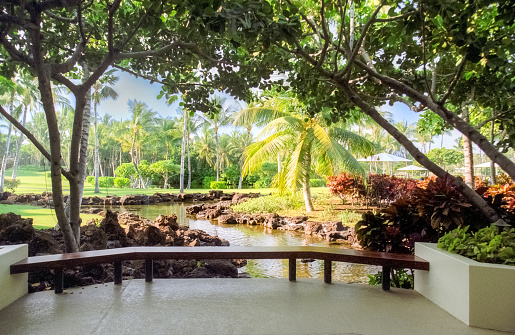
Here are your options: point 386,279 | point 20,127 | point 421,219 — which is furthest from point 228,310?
point 20,127

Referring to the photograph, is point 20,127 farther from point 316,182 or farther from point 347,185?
point 316,182

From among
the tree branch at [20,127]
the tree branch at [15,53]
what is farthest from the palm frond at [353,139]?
the tree branch at [15,53]

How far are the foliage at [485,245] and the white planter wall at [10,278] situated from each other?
3.72 meters

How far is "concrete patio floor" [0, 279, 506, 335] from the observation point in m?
2.40

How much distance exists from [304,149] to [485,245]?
10.9 metres

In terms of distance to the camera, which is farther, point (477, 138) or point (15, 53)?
point (15, 53)

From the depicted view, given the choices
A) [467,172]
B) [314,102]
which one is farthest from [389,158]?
[314,102]

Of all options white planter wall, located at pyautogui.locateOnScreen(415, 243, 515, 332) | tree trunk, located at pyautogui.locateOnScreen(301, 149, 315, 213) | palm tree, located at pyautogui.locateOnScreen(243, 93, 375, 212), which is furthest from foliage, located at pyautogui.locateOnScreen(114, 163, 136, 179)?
white planter wall, located at pyautogui.locateOnScreen(415, 243, 515, 332)

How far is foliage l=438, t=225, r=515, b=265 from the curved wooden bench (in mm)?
325

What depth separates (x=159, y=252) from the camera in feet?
10.9

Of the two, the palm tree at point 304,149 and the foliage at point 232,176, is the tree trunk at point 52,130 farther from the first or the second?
the foliage at point 232,176

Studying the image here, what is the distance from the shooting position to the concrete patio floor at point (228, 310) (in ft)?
7.89

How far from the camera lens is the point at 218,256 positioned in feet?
10.9

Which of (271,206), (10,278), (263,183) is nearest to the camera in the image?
(10,278)
